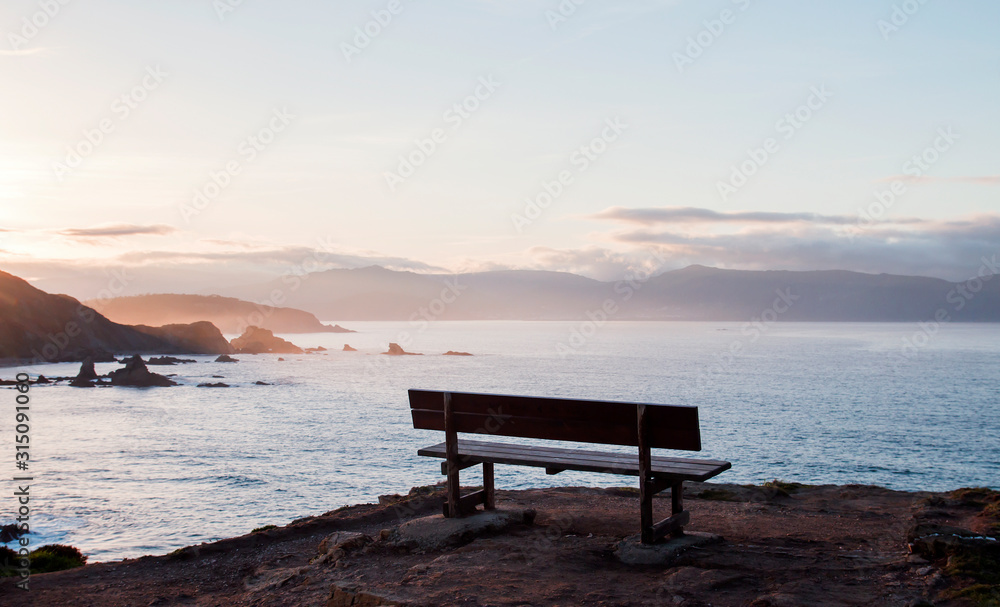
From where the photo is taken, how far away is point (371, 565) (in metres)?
6.85

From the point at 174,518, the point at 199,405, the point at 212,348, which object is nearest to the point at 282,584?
the point at 174,518

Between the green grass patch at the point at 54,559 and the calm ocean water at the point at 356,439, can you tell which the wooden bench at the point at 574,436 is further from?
the calm ocean water at the point at 356,439

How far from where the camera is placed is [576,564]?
644cm

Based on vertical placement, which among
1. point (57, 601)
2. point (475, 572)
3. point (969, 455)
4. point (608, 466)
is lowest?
point (969, 455)

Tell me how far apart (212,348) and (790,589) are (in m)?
153

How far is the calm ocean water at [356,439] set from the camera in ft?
82.3

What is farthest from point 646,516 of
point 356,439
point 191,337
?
point 191,337

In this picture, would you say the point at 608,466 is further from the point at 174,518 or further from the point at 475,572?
the point at 174,518

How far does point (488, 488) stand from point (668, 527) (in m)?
2.28

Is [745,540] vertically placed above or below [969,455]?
above

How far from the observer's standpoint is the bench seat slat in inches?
267

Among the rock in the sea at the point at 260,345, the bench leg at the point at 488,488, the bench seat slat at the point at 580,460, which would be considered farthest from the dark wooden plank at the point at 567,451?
the rock in the sea at the point at 260,345

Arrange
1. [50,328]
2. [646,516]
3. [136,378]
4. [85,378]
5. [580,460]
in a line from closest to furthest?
[646,516] < [580,460] < [85,378] < [136,378] < [50,328]

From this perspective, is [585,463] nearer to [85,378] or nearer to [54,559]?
[54,559]
